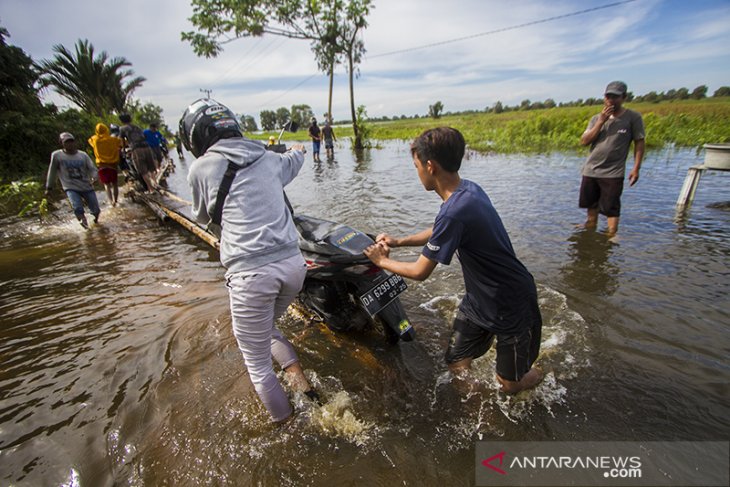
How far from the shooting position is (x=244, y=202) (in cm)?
186

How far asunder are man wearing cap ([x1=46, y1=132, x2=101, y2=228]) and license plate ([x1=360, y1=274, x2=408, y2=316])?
6876mm

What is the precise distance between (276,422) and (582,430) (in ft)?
6.36

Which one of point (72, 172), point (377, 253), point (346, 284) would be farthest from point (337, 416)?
point (72, 172)

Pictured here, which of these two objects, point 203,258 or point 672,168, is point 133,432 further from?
point 672,168

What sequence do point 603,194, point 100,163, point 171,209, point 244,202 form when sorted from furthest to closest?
point 100,163, point 171,209, point 603,194, point 244,202

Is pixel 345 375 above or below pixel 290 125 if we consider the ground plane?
below

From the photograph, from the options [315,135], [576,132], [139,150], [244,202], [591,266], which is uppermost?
[244,202]

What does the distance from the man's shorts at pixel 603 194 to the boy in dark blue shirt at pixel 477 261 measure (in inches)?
151

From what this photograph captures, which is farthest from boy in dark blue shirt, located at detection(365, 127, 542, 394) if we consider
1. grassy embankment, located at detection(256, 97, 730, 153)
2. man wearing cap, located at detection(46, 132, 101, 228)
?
grassy embankment, located at detection(256, 97, 730, 153)

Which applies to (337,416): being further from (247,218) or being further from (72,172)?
(72,172)

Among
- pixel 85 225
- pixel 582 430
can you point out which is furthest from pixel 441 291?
pixel 85 225

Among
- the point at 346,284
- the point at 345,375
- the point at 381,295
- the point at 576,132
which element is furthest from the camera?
the point at 576,132

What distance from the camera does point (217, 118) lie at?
6.56 ft

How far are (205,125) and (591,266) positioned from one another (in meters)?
4.53
